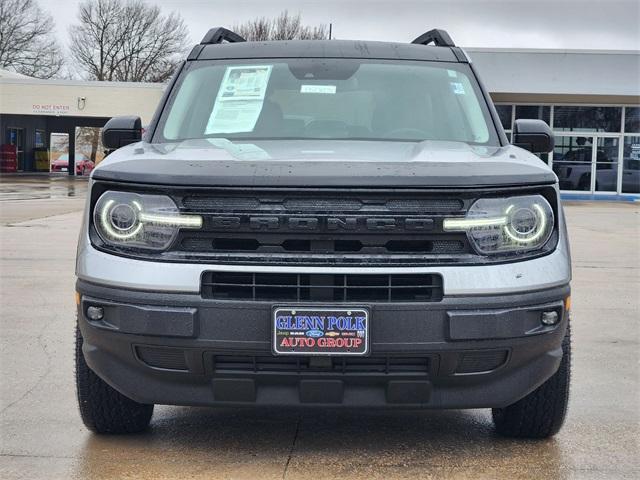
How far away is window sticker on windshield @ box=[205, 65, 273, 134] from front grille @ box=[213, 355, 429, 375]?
145 centimetres

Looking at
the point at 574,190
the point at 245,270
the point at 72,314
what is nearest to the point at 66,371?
the point at 72,314

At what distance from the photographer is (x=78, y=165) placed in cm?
4744

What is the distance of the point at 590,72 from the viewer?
90.4ft

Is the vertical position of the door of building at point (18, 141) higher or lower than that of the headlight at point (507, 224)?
lower

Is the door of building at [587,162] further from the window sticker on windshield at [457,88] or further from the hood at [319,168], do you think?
the hood at [319,168]

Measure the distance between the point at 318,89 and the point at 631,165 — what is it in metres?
27.5

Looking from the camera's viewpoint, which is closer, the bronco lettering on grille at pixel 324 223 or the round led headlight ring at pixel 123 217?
the bronco lettering on grille at pixel 324 223

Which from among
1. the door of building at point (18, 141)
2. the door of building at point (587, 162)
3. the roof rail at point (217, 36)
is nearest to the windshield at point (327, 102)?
the roof rail at point (217, 36)

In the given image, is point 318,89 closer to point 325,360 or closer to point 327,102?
point 327,102

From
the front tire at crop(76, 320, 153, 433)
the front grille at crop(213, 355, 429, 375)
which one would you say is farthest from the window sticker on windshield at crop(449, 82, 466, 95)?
the front tire at crop(76, 320, 153, 433)

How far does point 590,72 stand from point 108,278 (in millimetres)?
26424

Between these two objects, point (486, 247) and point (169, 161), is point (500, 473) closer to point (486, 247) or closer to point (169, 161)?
point (486, 247)

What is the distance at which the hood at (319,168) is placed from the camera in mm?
3270

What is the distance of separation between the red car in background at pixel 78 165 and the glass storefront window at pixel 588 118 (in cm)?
2466
